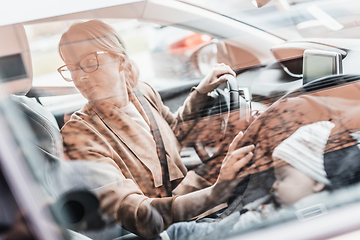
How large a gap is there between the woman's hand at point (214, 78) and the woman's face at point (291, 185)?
0.50 m

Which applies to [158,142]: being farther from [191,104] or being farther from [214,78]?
[214,78]

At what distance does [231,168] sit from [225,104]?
0.36m

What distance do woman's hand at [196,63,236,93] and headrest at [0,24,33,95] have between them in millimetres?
760

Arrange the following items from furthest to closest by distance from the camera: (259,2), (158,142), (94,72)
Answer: (259,2)
(158,142)
(94,72)

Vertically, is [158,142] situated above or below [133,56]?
below

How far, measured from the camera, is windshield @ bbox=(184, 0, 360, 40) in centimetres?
155

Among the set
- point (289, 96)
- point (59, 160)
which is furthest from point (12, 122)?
point (289, 96)

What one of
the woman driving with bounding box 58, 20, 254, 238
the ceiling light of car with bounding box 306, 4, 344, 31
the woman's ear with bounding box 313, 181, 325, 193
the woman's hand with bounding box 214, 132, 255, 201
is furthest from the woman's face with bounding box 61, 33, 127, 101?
the ceiling light of car with bounding box 306, 4, 344, 31

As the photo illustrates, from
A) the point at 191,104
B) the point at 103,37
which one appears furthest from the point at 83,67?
the point at 191,104

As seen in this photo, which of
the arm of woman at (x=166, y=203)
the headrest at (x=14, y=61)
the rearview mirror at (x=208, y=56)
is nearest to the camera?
the headrest at (x=14, y=61)

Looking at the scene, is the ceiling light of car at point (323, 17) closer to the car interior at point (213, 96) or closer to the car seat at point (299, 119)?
the car interior at point (213, 96)

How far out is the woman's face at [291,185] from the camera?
127 centimetres

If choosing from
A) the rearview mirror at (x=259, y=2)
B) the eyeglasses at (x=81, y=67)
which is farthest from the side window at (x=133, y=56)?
the rearview mirror at (x=259, y=2)

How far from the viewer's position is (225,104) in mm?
1521
